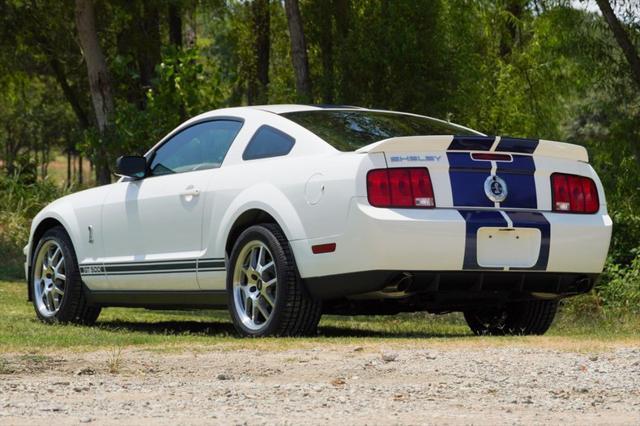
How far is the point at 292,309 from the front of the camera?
835cm

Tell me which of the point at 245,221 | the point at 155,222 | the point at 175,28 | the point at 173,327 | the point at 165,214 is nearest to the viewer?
the point at 245,221

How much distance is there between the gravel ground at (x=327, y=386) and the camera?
5.34m

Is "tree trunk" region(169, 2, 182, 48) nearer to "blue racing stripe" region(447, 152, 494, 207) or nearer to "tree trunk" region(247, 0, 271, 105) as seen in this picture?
"tree trunk" region(247, 0, 271, 105)

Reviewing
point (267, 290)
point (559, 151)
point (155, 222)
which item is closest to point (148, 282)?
point (155, 222)

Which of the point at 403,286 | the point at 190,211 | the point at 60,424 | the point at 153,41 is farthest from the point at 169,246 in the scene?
the point at 153,41

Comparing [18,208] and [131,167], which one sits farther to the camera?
[18,208]

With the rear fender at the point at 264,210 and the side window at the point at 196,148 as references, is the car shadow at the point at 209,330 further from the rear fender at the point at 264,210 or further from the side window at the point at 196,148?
the side window at the point at 196,148

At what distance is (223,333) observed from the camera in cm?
970

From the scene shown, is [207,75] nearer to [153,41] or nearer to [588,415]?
[153,41]

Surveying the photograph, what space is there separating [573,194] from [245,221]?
7.16 ft

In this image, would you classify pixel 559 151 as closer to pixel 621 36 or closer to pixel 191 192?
pixel 191 192

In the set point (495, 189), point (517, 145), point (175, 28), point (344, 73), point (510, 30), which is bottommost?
point (495, 189)

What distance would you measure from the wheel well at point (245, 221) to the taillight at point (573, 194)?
6.00 feet

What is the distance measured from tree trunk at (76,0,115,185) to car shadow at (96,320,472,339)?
8.95 meters
